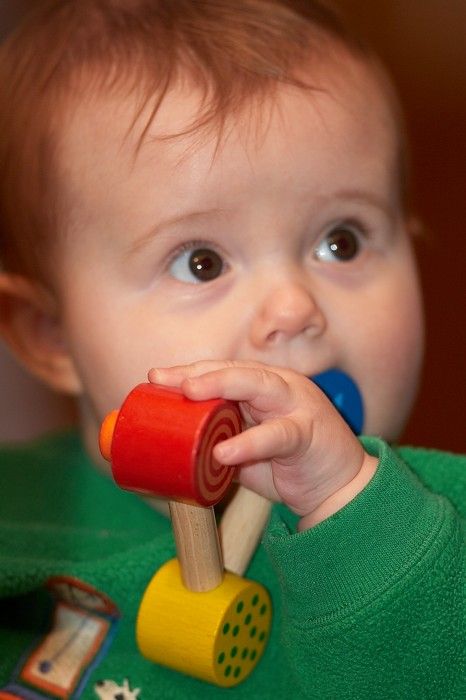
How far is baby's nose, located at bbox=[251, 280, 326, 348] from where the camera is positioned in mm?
699

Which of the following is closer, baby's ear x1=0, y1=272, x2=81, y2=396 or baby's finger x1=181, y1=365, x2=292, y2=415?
baby's finger x1=181, y1=365, x2=292, y2=415

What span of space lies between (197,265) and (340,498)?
0.23 meters

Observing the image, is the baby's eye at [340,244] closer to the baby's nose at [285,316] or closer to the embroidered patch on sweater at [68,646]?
the baby's nose at [285,316]

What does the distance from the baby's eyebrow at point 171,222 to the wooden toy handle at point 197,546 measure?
0.77ft

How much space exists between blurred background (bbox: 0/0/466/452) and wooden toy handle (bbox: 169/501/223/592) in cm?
100

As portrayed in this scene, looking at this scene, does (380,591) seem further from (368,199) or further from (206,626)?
(368,199)

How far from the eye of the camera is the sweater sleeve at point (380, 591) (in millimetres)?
583

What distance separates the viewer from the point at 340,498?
0.60 meters

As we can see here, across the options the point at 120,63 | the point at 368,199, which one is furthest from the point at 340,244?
the point at 120,63

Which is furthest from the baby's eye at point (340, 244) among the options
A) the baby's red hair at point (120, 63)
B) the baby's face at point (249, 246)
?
the baby's red hair at point (120, 63)

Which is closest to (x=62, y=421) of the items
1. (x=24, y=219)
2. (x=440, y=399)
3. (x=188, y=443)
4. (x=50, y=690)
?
(x=440, y=399)

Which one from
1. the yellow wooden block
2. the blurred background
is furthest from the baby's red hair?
the blurred background

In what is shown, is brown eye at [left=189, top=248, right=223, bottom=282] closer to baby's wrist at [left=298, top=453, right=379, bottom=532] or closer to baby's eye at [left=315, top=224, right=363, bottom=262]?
baby's eye at [left=315, top=224, right=363, bottom=262]

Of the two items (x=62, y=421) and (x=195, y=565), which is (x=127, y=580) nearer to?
(x=195, y=565)
